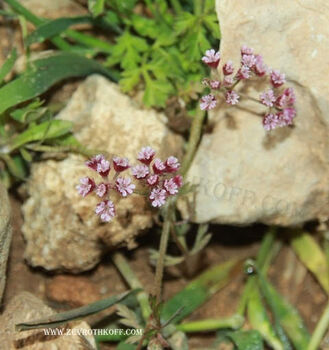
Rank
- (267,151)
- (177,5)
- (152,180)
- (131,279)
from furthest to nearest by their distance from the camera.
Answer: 1. (177,5)
2. (131,279)
3. (267,151)
4. (152,180)

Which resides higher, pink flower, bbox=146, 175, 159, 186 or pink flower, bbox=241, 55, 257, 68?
pink flower, bbox=241, 55, 257, 68

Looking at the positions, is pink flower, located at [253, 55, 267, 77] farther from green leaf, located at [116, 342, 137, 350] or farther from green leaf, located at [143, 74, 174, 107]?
green leaf, located at [116, 342, 137, 350]

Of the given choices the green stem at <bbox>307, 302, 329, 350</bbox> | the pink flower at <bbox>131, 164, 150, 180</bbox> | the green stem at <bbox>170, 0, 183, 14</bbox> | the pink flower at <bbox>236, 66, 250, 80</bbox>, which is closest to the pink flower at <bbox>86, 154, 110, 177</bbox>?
the pink flower at <bbox>131, 164, 150, 180</bbox>

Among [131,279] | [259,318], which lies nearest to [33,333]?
[131,279]

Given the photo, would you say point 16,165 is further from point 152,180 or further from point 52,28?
point 152,180

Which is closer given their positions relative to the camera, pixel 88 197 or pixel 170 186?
pixel 170 186

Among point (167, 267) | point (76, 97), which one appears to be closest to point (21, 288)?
point (167, 267)

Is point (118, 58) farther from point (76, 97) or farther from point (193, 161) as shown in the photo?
point (193, 161)
